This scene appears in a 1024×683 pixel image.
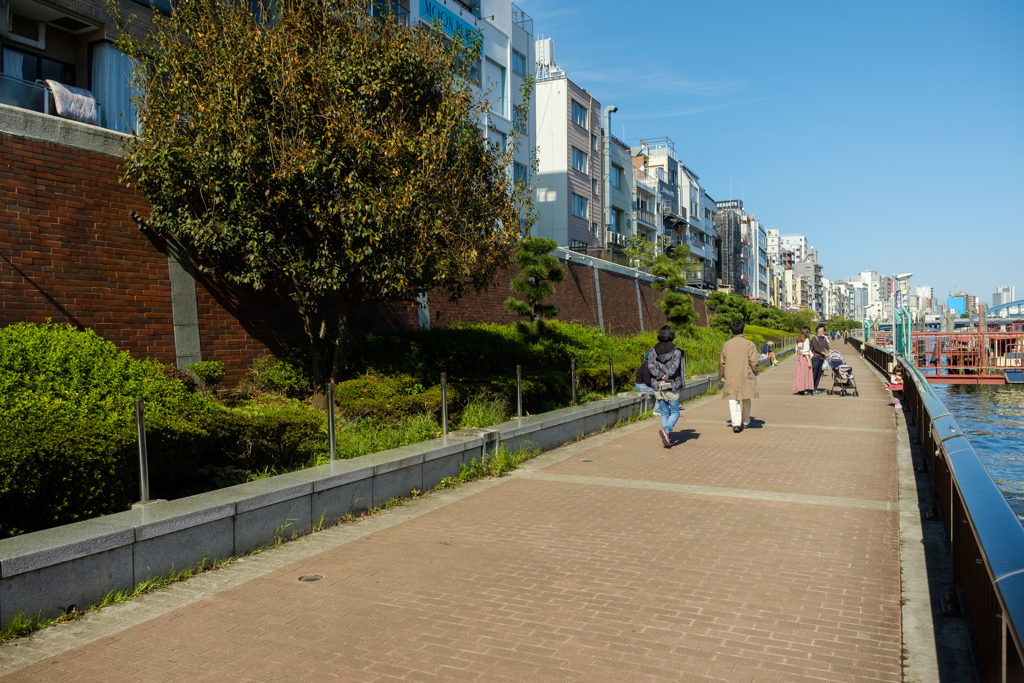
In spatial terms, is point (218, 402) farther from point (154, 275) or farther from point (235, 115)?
point (235, 115)

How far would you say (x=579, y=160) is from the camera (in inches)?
1567

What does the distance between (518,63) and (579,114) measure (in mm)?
8631

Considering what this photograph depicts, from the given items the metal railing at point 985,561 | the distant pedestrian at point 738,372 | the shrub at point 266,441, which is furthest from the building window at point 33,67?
the metal railing at point 985,561

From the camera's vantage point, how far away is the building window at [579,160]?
3897 centimetres

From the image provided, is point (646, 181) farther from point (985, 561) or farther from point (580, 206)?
point (985, 561)

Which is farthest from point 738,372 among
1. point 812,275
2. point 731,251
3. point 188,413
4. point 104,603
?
point 812,275

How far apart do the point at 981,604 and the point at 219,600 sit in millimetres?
4459

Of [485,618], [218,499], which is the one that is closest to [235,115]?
[218,499]

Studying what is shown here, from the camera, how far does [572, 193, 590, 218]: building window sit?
127 ft

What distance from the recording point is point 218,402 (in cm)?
980

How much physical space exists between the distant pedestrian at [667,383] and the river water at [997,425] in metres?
3.88

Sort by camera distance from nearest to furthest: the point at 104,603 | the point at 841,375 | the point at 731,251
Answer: the point at 104,603
the point at 841,375
the point at 731,251

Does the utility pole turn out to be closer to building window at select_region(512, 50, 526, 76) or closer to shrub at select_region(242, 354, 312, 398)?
building window at select_region(512, 50, 526, 76)

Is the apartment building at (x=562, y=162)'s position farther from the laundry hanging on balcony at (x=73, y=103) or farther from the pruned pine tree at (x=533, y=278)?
the laundry hanging on balcony at (x=73, y=103)
